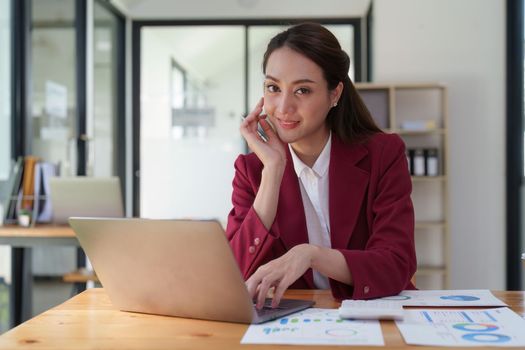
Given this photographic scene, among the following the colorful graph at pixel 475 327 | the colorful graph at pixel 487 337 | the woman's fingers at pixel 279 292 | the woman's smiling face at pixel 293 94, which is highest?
the woman's smiling face at pixel 293 94

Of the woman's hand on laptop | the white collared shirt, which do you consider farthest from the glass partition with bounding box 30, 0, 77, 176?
the woman's hand on laptop

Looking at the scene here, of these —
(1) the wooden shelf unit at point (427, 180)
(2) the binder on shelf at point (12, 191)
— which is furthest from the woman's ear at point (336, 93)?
(1) the wooden shelf unit at point (427, 180)

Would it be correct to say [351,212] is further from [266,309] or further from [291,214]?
[266,309]

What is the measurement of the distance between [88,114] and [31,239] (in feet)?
7.89

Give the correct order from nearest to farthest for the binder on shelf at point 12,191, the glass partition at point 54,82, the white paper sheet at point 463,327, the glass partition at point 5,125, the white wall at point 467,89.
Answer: the white paper sheet at point 463,327 < the binder on shelf at point 12,191 < the glass partition at point 5,125 < the glass partition at point 54,82 < the white wall at point 467,89

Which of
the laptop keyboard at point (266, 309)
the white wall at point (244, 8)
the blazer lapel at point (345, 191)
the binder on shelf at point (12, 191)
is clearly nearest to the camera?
the laptop keyboard at point (266, 309)

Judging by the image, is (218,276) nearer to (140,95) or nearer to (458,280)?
(458,280)

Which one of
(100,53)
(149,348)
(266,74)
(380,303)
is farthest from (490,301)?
(100,53)

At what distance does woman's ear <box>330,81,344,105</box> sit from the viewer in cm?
177

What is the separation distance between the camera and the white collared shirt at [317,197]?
1.69 meters

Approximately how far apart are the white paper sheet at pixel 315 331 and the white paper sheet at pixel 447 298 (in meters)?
0.21

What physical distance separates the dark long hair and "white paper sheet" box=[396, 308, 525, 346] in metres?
0.71

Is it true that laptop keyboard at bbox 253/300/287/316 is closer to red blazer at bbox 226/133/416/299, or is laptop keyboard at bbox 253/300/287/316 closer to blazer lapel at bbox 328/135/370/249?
red blazer at bbox 226/133/416/299

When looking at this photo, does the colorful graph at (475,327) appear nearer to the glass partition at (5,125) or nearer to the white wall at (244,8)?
the glass partition at (5,125)
